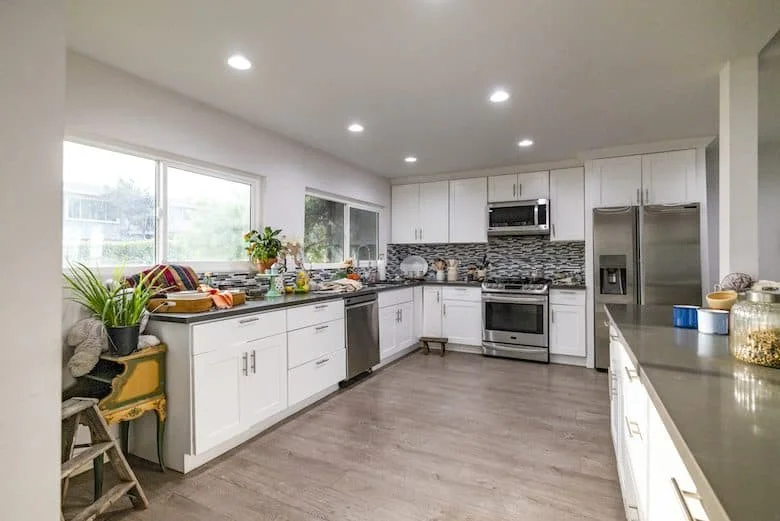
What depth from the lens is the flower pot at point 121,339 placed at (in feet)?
6.78

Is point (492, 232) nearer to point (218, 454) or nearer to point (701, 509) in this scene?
point (218, 454)

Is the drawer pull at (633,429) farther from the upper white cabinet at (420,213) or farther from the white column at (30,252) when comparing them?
the upper white cabinet at (420,213)

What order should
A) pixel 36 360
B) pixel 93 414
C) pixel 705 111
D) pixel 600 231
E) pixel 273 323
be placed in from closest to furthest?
1. pixel 36 360
2. pixel 93 414
3. pixel 273 323
4. pixel 705 111
5. pixel 600 231

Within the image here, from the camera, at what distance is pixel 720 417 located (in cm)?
80

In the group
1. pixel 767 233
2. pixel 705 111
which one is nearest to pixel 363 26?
pixel 705 111

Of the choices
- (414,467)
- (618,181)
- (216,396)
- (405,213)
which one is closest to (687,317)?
(414,467)

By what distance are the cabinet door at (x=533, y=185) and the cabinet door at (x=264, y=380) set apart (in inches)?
137

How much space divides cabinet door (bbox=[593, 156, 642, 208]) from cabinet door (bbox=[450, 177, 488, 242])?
1351 mm

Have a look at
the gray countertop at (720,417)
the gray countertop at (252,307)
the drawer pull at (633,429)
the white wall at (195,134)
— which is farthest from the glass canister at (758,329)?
the white wall at (195,134)

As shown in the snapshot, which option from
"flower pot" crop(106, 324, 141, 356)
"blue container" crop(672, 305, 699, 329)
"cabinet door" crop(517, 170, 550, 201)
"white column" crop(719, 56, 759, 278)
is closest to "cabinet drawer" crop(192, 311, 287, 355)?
"flower pot" crop(106, 324, 141, 356)

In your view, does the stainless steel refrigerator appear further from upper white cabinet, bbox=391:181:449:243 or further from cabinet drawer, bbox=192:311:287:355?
cabinet drawer, bbox=192:311:287:355

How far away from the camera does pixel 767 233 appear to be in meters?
4.46

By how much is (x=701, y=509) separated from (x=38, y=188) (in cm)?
194

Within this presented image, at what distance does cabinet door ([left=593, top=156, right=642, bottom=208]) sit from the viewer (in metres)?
4.15
